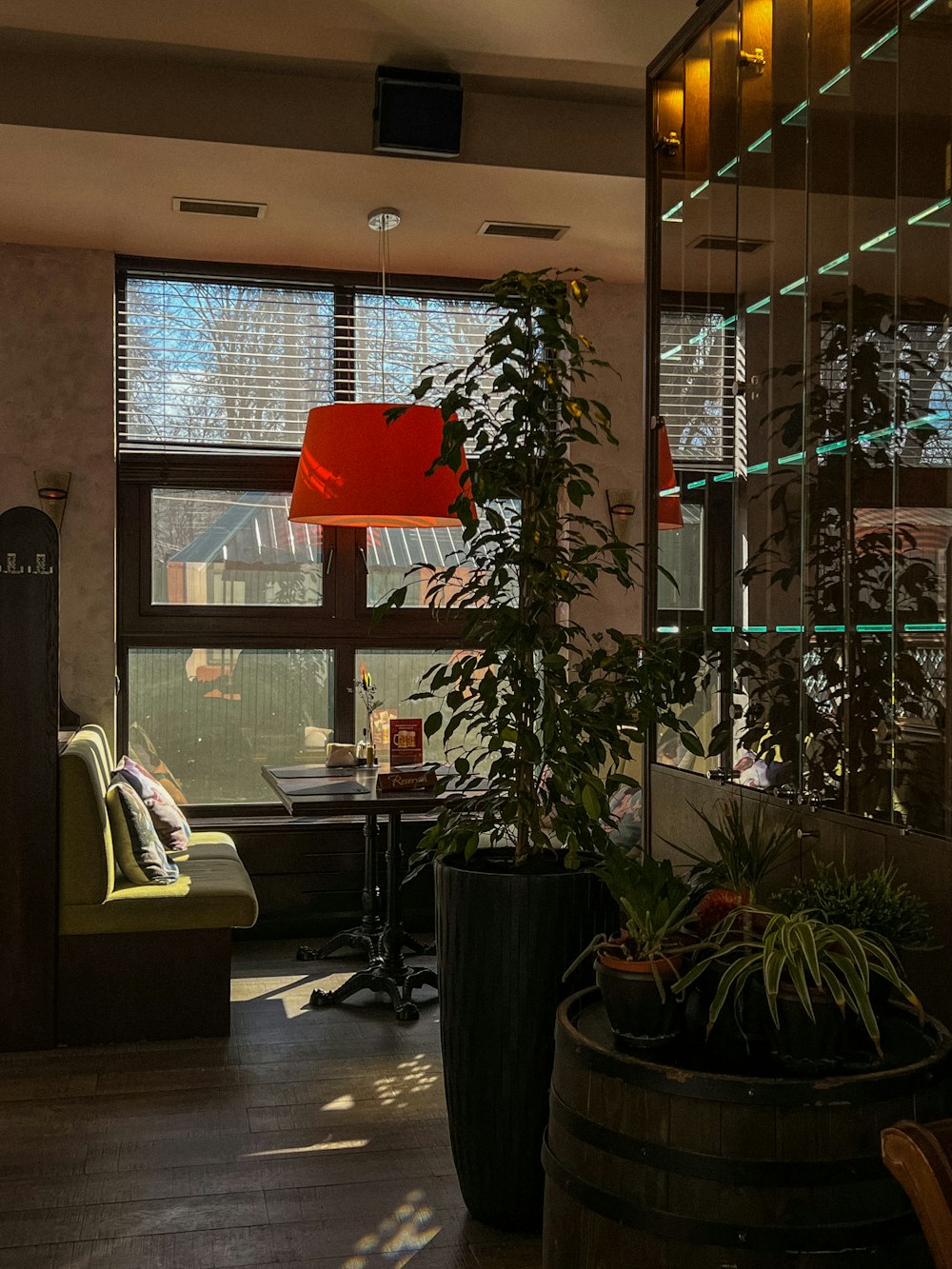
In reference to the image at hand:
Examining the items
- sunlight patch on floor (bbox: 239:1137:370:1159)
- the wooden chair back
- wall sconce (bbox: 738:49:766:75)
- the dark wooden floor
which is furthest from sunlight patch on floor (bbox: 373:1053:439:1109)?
wall sconce (bbox: 738:49:766:75)

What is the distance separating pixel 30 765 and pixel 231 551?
2.21 m

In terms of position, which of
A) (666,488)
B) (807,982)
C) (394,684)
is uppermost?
(666,488)

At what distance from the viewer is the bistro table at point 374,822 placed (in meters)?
4.62

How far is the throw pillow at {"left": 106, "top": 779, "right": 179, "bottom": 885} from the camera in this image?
459 cm

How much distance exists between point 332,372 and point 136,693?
1.91 meters

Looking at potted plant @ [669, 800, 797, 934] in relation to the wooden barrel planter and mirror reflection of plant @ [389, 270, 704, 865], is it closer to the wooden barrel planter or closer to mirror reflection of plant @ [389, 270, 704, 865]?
mirror reflection of plant @ [389, 270, 704, 865]

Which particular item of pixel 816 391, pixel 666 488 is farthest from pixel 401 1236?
pixel 816 391

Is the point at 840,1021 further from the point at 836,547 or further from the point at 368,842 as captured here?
the point at 368,842

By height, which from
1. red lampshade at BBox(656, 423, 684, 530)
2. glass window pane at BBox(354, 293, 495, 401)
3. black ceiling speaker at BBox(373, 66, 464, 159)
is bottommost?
red lampshade at BBox(656, 423, 684, 530)

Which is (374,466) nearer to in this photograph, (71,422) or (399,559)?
(399,559)

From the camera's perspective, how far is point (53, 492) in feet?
19.2

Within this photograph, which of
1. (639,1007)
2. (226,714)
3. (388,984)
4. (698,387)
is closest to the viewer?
(639,1007)

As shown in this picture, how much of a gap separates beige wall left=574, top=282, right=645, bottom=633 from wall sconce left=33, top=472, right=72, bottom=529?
102 inches

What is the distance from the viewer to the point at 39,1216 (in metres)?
2.96
